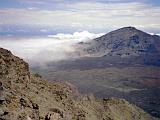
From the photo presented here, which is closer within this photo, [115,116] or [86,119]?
[86,119]

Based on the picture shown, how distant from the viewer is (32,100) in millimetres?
90812

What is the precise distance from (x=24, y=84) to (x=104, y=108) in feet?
131

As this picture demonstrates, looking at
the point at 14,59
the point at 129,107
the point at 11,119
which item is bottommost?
the point at 129,107

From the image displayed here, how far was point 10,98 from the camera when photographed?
8731 cm

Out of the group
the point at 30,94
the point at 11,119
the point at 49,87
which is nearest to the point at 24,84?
the point at 30,94

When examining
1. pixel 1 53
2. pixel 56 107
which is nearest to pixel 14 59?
pixel 1 53

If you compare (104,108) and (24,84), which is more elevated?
(24,84)

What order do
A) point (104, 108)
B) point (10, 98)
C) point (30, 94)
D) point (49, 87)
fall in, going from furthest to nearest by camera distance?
point (104, 108)
point (49, 87)
point (30, 94)
point (10, 98)

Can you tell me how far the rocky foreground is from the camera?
280 ft

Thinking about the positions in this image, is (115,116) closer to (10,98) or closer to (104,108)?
(104,108)

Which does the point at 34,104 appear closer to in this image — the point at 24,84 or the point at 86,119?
the point at 24,84

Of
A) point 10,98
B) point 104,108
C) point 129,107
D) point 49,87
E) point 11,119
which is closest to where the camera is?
point 11,119

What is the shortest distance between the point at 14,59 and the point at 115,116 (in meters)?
41.7

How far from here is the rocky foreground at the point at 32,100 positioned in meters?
85.3
